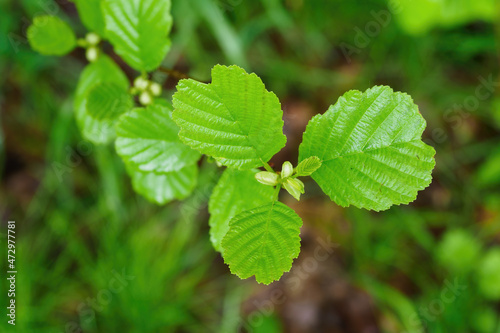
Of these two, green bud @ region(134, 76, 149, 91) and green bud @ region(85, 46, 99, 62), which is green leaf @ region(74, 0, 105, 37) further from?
green bud @ region(134, 76, 149, 91)

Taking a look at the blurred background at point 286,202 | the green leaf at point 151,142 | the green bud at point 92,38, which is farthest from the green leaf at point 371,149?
the blurred background at point 286,202

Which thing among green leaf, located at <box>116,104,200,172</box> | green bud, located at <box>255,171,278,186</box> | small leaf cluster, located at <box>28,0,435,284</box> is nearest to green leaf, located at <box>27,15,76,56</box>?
green leaf, located at <box>116,104,200,172</box>

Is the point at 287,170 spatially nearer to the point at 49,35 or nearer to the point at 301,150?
the point at 301,150

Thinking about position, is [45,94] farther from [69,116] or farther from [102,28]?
[102,28]

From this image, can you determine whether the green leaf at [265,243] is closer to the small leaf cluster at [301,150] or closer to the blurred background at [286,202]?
the small leaf cluster at [301,150]

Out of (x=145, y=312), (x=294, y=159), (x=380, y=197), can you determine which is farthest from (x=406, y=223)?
(x=380, y=197)

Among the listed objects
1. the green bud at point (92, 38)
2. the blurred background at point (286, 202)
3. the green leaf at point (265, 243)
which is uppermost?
the green bud at point (92, 38)
